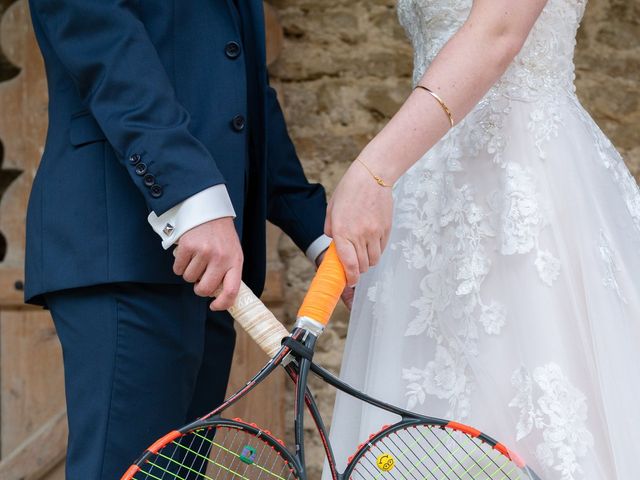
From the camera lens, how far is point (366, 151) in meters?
1.56

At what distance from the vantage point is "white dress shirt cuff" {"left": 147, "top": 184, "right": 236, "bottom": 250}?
1500 mm

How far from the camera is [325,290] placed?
149cm

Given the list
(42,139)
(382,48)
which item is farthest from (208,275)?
(382,48)

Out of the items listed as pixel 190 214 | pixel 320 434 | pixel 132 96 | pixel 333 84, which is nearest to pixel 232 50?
pixel 132 96

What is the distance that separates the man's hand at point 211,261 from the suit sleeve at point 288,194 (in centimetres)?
49

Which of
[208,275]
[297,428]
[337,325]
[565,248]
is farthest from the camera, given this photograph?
[337,325]

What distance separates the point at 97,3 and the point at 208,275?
459 mm

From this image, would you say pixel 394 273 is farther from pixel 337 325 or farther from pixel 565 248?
pixel 337 325

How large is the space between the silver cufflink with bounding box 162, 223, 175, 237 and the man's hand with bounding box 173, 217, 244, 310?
24 mm

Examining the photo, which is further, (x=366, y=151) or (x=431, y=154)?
(x=431, y=154)

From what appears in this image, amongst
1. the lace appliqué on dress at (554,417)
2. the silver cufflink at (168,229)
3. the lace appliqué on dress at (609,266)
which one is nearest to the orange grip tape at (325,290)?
the silver cufflink at (168,229)

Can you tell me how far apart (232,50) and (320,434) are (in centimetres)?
68

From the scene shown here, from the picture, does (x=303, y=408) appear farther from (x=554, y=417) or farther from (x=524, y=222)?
(x=524, y=222)

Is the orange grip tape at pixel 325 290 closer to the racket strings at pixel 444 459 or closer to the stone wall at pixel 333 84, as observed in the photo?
the racket strings at pixel 444 459
